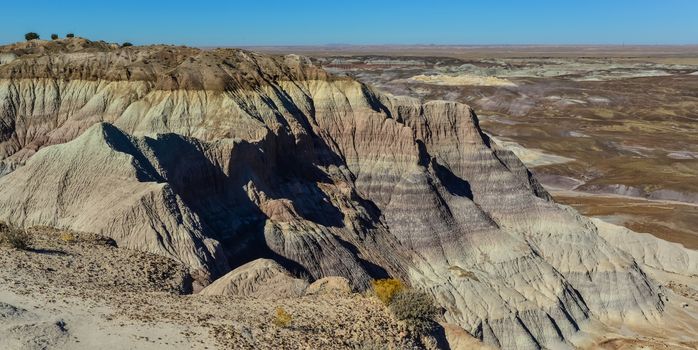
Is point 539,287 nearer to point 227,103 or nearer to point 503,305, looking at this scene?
point 503,305

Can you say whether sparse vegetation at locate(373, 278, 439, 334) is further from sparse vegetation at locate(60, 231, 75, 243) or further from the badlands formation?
sparse vegetation at locate(60, 231, 75, 243)

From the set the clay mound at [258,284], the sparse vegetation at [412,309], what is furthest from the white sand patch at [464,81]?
the sparse vegetation at [412,309]

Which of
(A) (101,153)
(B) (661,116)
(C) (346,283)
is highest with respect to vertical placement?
(A) (101,153)

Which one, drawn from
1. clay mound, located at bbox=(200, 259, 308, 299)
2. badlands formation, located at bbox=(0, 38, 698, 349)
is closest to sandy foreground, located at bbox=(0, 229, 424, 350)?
clay mound, located at bbox=(200, 259, 308, 299)

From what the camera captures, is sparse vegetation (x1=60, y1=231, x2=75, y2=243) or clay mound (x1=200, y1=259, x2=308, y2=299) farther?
sparse vegetation (x1=60, y1=231, x2=75, y2=243)

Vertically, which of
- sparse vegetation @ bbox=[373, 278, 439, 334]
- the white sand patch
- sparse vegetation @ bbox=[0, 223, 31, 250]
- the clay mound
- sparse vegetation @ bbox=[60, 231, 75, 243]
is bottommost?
the white sand patch

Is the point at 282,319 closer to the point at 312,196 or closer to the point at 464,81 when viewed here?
the point at 312,196

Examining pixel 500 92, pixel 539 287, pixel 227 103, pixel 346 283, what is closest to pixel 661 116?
pixel 500 92
